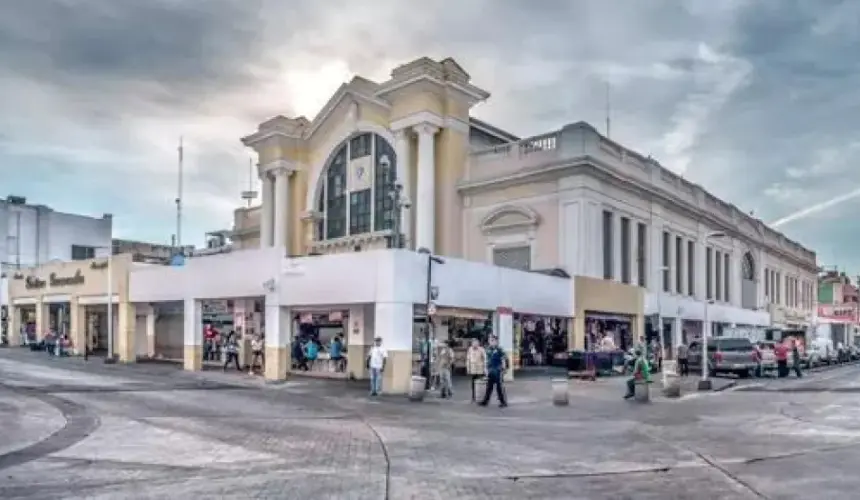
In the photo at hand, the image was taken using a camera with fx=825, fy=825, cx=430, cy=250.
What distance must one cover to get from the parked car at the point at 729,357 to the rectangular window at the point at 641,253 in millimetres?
8865

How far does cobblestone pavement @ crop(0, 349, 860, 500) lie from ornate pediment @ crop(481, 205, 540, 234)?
1561 cm

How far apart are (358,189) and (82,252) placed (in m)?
32.3

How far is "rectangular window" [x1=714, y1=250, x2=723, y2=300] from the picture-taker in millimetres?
54531

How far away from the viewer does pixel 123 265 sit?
39.7 m

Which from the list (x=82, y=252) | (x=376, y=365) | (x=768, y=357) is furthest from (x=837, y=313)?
(x=376, y=365)

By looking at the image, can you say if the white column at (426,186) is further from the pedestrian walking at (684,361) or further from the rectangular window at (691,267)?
the rectangular window at (691,267)

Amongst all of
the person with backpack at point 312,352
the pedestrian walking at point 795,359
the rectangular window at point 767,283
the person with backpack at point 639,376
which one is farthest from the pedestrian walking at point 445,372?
the rectangular window at point 767,283

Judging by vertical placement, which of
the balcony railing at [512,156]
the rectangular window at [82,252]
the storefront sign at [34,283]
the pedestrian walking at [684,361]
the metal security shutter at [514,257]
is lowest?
the pedestrian walking at [684,361]

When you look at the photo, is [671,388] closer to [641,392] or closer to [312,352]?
[641,392]

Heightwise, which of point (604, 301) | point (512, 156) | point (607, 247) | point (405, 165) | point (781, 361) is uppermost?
point (512, 156)

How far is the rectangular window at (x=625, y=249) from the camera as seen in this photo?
139 ft

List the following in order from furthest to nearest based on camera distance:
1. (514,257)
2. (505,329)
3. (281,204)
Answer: (281,204)
(514,257)
(505,329)

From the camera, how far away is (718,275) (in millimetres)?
55219

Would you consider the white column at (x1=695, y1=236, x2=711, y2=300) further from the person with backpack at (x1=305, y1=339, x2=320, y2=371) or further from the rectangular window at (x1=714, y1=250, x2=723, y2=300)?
the person with backpack at (x1=305, y1=339, x2=320, y2=371)
